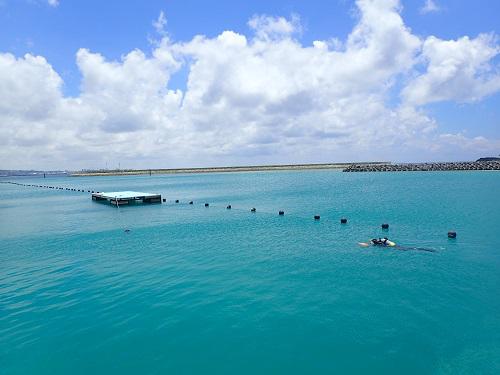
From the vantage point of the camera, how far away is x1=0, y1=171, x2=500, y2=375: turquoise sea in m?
14.5

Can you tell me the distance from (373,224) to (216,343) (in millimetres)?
30839

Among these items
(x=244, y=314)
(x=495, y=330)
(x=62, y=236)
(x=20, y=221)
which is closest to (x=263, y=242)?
(x=244, y=314)

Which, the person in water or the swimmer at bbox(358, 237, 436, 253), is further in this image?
the person in water

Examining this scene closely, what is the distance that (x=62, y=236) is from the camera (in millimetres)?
40938

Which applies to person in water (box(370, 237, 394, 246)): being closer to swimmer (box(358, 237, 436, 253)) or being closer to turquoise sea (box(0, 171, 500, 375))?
swimmer (box(358, 237, 436, 253))

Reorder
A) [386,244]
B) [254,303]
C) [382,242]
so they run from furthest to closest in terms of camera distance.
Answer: [382,242]
[386,244]
[254,303]

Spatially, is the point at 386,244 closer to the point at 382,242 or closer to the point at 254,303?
the point at 382,242

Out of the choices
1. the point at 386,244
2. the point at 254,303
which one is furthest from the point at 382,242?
the point at 254,303

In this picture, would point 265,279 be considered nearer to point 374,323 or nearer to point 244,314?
point 244,314

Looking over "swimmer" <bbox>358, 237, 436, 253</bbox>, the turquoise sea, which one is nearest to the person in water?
"swimmer" <bbox>358, 237, 436, 253</bbox>

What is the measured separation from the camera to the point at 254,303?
64.3 ft

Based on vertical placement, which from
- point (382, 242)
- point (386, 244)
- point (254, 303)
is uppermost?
point (382, 242)

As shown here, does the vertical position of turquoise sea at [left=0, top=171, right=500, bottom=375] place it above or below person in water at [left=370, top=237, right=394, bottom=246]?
below

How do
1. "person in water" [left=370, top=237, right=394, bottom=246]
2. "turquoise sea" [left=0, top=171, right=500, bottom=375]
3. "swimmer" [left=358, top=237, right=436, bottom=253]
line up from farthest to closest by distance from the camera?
"person in water" [left=370, top=237, right=394, bottom=246] → "swimmer" [left=358, top=237, right=436, bottom=253] → "turquoise sea" [left=0, top=171, right=500, bottom=375]
